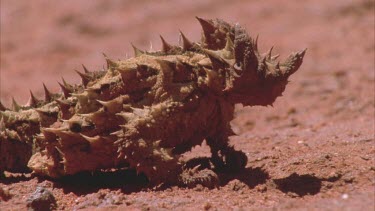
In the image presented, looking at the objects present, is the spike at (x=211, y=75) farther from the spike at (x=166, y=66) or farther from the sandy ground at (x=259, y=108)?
the sandy ground at (x=259, y=108)

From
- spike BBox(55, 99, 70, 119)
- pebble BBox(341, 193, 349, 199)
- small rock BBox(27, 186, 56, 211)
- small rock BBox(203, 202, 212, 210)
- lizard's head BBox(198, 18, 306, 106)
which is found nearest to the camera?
pebble BBox(341, 193, 349, 199)

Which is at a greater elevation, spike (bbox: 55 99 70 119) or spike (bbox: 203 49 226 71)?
spike (bbox: 203 49 226 71)

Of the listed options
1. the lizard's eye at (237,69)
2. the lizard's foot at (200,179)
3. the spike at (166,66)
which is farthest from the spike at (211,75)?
the lizard's foot at (200,179)

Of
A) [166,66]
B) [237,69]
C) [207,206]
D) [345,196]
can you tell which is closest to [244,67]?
[237,69]

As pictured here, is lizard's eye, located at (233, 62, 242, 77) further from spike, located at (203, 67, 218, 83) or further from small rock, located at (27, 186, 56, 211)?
small rock, located at (27, 186, 56, 211)

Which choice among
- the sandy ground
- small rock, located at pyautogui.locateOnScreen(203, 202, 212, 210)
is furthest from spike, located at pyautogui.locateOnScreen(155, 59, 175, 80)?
small rock, located at pyautogui.locateOnScreen(203, 202, 212, 210)

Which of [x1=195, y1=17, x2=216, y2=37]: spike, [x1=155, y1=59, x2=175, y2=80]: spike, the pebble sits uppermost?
[x1=195, y1=17, x2=216, y2=37]: spike
